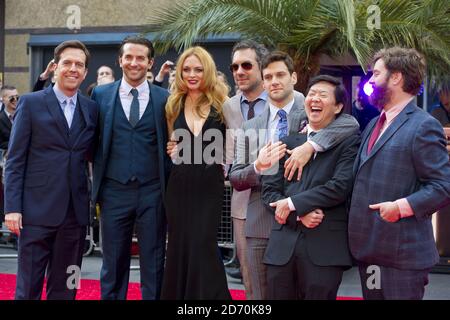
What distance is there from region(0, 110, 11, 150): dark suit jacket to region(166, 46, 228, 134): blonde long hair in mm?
4313

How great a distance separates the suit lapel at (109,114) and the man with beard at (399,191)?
5.61ft

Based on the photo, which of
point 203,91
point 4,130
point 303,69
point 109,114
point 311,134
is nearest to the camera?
point 311,134

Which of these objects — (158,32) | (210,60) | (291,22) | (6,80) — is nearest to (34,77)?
(6,80)

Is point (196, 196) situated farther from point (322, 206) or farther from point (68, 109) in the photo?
point (68, 109)

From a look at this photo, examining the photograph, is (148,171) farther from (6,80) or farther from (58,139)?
(6,80)

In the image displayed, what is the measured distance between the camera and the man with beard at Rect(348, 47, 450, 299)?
13.2 ft

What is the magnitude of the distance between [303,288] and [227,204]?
3.73m

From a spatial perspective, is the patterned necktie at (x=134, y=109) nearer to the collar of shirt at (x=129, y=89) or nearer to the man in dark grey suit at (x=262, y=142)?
the collar of shirt at (x=129, y=89)

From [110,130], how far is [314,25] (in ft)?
8.71

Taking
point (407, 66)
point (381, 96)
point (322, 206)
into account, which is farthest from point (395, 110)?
point (322, 206)

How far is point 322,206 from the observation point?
4.27 meters

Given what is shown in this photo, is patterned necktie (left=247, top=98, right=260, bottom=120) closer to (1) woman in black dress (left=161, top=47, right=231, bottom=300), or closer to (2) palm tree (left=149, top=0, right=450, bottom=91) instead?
(1) woman in black dress (left=161, top=47, right=231, bottom=300)

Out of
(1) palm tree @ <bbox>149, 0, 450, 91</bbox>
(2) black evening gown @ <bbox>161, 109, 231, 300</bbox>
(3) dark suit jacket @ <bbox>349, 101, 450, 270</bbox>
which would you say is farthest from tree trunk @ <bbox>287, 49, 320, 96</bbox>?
→ (3) dark suit jacket @ <bbox>349, 101, 450, 270</bbox>

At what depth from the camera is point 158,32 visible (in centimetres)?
761
